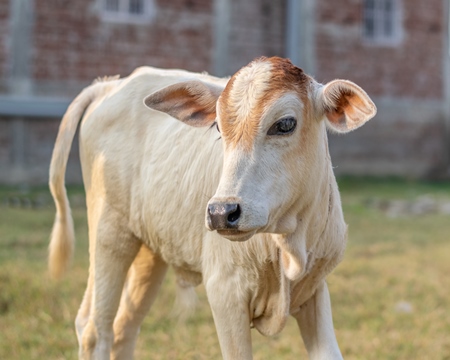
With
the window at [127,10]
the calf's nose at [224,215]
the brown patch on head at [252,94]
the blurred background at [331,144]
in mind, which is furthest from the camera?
the window at [127,10]

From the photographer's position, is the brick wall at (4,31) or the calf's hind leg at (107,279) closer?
the calf's hind leg at (107,279)

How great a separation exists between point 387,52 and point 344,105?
46.0 ft

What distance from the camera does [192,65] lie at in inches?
561

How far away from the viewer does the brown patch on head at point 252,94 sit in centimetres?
285

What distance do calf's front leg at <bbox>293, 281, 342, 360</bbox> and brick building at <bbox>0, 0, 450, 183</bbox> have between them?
10.0 m

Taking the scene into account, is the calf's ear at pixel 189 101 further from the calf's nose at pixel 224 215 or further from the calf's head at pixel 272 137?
the calf's nose at pixel 224 215

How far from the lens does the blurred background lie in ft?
17.6

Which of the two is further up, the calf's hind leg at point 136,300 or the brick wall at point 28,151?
the calf's hind leg at point 136,300

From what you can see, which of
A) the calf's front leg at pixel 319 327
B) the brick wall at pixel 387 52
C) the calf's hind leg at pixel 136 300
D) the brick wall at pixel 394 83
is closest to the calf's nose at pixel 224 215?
the calf's front leg at pixel 319 327

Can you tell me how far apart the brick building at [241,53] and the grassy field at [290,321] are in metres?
3.76

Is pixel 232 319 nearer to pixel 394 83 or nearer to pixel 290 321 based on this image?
pixel 290 321

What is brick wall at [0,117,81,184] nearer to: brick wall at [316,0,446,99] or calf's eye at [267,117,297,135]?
brick wall at [316,0,446,99]

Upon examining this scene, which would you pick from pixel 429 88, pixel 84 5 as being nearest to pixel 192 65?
pixel 84 5

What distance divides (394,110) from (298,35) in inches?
112
